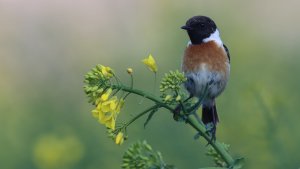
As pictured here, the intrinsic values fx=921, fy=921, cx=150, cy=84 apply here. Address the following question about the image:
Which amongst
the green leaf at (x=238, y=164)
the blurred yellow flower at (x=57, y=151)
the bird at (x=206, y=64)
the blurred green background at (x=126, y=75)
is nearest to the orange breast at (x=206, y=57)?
the bird at (x=206, y=64)

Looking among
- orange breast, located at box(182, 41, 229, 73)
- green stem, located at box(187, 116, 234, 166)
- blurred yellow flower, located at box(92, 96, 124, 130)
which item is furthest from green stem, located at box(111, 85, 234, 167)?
orange breast, located at box(182, 41, 229, 73)

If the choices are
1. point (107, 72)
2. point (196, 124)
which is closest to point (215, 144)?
point (196, 124)

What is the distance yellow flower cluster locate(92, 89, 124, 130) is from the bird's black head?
6.34ft

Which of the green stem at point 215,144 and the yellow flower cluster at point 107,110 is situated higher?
the yellow flower cluster at point 107,110

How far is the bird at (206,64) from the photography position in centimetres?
501

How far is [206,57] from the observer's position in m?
5.20

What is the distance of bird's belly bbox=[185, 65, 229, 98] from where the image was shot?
491cm

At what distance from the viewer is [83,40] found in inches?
453

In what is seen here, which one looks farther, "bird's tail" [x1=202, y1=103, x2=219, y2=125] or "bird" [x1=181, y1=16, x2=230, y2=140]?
"bird's tail" [x1=202, y1=103, x2=219, y2=125]

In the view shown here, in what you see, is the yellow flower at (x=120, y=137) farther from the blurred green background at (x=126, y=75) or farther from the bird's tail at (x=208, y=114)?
the bird's tail at (x=208, y=114)

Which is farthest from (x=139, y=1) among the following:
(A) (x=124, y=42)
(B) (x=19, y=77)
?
(B) (x=19, y=77)

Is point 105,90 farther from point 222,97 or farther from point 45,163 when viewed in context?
point 222,97

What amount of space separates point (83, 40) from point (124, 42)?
1.35 meters

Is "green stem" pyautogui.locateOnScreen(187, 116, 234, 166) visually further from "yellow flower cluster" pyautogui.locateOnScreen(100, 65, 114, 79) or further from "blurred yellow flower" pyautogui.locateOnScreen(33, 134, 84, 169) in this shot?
"blurred yellow flower" pyautogui.locateOnScreen(33, 134, 84, 169)
